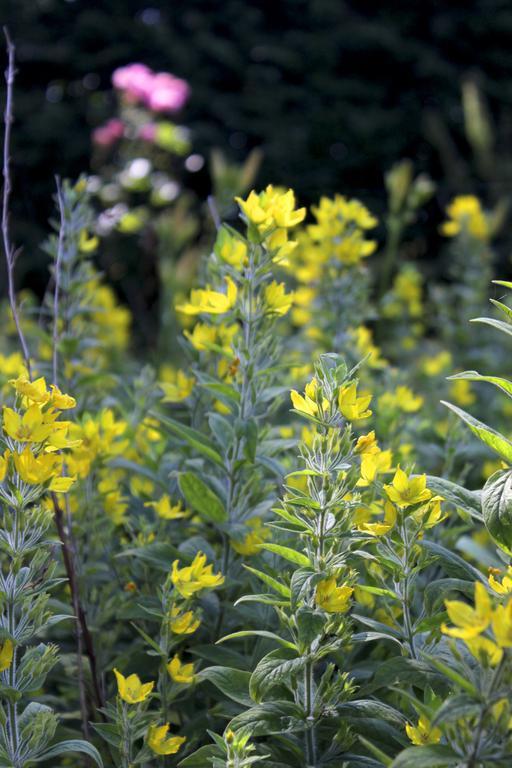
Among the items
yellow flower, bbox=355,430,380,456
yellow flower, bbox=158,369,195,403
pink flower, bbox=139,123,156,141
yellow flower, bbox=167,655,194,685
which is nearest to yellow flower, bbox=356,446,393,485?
yellow flower, bbox=355,430,380,456

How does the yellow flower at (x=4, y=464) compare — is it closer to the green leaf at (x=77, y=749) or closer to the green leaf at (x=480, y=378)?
the green leaf at (x=77, y=749)

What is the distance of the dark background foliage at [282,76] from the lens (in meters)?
6.94

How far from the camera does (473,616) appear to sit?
81 centimetres

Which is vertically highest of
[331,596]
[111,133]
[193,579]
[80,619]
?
[331,596]

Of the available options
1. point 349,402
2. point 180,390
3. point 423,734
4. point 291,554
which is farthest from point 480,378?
point 180,390

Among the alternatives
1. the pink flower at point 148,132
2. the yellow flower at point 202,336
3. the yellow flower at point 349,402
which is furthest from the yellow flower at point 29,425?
the pink flower at point 148,132

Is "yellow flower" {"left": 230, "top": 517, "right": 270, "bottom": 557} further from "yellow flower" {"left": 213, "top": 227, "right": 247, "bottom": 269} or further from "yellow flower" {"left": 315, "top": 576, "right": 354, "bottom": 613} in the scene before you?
"yellow flower" {"left": 213, "top": 227, "right": 247, "bottom": 269}

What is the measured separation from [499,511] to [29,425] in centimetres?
53

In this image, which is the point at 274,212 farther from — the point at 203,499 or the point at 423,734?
the point at 423,734

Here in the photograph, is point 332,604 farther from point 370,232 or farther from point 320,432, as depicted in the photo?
point 370,232

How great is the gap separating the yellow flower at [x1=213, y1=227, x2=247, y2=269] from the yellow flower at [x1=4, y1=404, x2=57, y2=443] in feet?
1.63

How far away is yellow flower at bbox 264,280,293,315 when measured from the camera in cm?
138

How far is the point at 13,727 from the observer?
1.05 meters

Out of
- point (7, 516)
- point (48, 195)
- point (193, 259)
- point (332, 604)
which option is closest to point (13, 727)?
point (7, 516)
